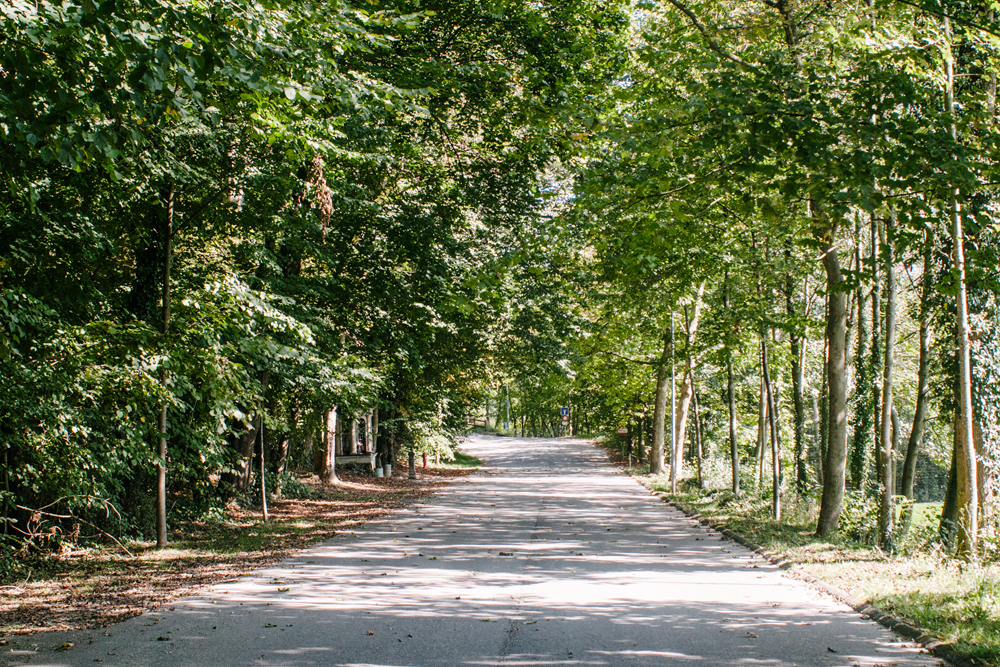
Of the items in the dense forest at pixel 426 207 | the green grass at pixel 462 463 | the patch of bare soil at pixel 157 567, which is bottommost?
the green grass at pixel 462 463

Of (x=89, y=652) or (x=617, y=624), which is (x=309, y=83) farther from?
(x=617, y=624)

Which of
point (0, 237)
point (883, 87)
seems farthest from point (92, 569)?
point (883, 87)

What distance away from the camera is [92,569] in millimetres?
9773

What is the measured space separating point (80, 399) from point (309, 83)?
4253 mm

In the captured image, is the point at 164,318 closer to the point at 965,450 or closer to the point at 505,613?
the point at 505,613

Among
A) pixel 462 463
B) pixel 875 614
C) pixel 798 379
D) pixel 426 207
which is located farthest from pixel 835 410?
pixel 462 463

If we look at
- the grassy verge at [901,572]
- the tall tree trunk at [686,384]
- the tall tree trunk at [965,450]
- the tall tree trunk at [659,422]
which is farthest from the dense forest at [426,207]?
the tall tree trunk at [659,422]

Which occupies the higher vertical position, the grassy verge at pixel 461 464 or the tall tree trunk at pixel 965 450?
the tall tree trunk at pixel 965 450

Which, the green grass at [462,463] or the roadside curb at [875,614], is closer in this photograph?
the roadside curb at [875,614]

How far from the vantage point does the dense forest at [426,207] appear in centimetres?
646

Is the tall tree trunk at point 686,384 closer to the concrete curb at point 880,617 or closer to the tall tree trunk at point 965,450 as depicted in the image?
the concrete curb at point 880,617

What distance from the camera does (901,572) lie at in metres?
9.58

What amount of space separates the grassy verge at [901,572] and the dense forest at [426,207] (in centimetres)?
54

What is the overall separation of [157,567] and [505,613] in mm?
5456
